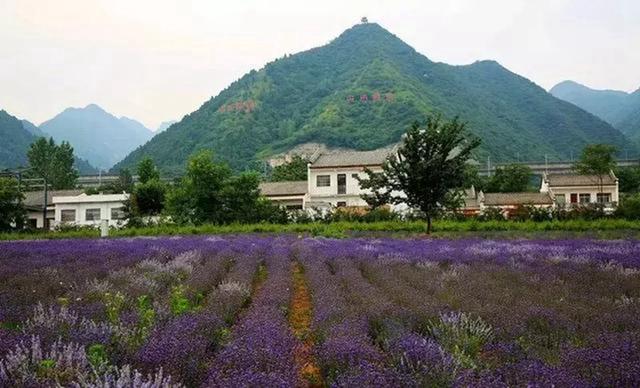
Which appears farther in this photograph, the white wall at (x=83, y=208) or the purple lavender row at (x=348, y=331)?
the white wall at (x=83, y=208)

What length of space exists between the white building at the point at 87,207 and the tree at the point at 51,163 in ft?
94.0

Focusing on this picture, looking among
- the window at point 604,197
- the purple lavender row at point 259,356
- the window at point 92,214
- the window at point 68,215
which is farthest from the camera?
the window at point 604,197

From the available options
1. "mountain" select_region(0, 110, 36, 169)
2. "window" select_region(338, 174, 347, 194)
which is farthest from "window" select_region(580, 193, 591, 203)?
"mountain" select_region(0, 110, 36, 169)

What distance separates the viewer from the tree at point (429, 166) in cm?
2306

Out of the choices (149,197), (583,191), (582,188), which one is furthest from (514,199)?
(149,197)

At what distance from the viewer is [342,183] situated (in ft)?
177

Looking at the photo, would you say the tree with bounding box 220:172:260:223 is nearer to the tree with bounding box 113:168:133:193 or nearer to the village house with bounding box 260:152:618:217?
the village house with bounding box 260:152:618:217

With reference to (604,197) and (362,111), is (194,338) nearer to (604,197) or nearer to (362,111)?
(604,197)

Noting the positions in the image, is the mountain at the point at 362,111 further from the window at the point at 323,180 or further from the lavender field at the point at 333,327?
the lavender field at the point at 333,327

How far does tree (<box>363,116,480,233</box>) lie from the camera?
23.1 metres

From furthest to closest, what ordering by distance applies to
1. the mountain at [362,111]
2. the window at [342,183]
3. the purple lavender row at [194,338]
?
1. the mountain at [362,111]
2. the window at [342,183]
3. the purple lavender row at [194,338]

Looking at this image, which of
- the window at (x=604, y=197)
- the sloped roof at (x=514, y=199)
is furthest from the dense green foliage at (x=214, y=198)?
the window at (x=604, y=197)

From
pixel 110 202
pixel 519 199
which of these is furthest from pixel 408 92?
pixel 110 202

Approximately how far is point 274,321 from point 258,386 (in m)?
2.46
